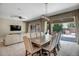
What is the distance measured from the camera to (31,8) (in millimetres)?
2059

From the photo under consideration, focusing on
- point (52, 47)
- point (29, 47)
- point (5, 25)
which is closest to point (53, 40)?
point (52, 47)

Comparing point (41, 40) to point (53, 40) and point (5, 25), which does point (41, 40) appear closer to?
point (53, 40)

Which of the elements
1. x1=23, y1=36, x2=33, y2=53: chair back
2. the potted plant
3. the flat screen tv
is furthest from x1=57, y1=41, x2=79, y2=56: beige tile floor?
the flat screen tv

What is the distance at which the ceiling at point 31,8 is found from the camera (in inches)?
79.3

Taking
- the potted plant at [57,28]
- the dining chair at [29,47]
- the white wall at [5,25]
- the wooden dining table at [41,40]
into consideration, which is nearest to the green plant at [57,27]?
the potted plant at [57,28]

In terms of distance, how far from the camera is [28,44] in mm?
2070

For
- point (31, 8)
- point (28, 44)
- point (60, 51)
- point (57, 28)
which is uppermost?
point (31, 8)

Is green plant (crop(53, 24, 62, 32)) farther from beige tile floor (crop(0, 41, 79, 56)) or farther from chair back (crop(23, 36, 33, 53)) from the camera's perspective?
chair back (crop(23, 36, 33, 53))

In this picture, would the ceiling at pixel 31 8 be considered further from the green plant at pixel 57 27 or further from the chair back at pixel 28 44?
the chair back at pixel 28 44

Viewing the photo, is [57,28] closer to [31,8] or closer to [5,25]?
[31,8]

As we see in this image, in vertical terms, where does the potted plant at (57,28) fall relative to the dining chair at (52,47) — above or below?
above

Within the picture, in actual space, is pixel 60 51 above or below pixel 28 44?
below

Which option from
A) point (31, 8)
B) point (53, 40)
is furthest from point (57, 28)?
point (31, 8)

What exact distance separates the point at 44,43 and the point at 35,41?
0.68 feet
